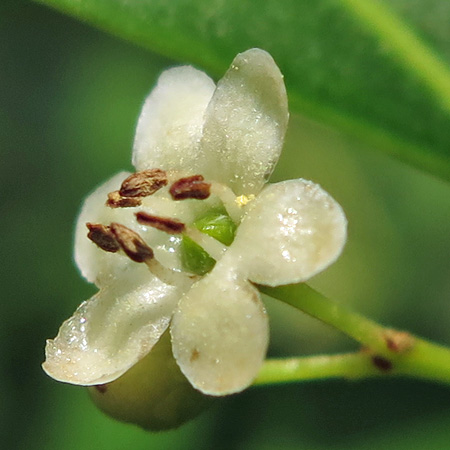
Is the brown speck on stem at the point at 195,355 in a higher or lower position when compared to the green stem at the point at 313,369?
higher

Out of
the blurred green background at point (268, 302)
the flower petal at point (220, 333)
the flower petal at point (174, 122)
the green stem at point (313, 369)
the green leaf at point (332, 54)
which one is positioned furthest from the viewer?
the blurred green background at point (268, 302)

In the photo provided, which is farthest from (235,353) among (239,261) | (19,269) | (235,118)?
(19,269)

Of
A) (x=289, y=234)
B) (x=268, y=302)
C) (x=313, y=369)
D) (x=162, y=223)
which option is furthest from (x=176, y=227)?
(x=268, y=302)

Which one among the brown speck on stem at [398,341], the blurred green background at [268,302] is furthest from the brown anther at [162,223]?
the blurred green background at [268,302]

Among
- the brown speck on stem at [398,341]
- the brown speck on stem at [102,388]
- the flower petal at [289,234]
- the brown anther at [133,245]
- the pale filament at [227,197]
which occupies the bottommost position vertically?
the brown speck on stem at [102,388]

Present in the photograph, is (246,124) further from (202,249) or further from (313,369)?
(313,369)

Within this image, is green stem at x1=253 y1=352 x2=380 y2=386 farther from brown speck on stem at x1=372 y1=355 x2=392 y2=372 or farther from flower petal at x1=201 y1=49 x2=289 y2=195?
flower petal at x1=201 y1=49 x2=289 y2=195

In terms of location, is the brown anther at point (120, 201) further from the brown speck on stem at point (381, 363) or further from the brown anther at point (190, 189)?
the brown speck on stem at point (381, 363)
